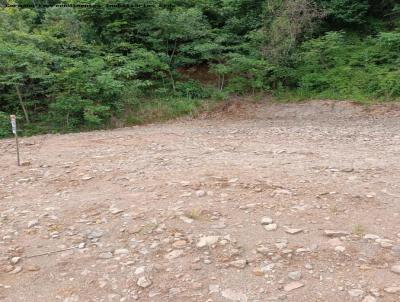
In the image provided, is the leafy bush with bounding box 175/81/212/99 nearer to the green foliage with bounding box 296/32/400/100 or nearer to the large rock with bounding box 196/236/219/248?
the green foliage with bounding box 296/32/400/100

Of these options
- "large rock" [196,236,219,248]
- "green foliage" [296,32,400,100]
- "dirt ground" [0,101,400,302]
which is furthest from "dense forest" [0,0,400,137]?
"large rock" [196,236,219,248]

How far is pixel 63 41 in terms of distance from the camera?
36.8 ft

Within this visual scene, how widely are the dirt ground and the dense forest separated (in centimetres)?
343

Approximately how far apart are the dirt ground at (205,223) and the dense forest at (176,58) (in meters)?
3.43

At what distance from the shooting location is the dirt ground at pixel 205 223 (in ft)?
9.34

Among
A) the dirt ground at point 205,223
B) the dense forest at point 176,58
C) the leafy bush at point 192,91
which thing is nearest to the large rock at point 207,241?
the dirt ground at point 205,223

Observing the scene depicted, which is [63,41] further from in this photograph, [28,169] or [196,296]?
[196,296]

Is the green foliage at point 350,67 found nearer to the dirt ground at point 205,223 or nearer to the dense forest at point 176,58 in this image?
the dense forest at point 176,58

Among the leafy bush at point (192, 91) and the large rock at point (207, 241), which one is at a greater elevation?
the leafy bush at point (192, 91)

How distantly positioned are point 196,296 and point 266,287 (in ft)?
1.69

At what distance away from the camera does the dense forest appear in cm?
968

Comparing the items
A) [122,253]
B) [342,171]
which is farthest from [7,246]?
[342,171]

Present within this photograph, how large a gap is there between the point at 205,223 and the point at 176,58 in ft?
31.2

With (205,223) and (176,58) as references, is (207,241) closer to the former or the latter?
(205,223)
